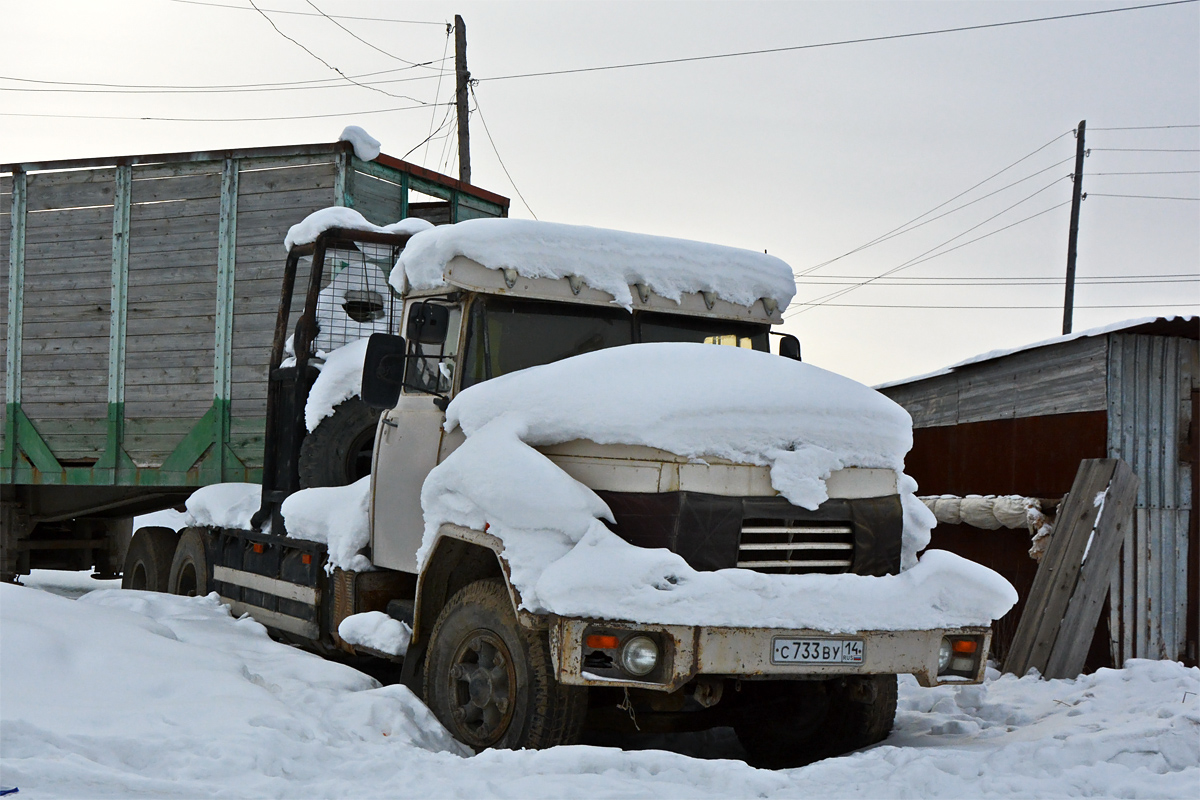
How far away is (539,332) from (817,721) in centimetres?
253

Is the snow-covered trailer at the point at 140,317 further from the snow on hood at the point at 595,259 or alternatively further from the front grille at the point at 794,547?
the front grille at the point at 794,547

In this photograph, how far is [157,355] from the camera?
11758mm

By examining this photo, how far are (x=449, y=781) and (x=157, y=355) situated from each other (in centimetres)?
870

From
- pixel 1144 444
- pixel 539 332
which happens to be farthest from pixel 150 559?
pixel 1144 444

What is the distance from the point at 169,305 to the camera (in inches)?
462

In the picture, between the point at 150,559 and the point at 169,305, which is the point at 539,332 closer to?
the point at 150,559

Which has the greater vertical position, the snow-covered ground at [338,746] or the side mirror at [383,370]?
the side mirror at [383,370]

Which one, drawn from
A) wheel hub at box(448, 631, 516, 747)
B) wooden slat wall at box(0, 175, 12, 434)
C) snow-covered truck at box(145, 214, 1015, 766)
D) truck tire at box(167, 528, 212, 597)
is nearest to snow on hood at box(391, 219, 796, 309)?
snow-covered truck at box(145, 214, 1015, 766)

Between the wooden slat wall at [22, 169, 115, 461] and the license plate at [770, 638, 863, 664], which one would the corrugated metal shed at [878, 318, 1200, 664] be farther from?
the wooden slat wall at [22, 169, 115, 461]

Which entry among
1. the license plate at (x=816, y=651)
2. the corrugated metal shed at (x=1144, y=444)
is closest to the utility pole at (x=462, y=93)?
the corrugated metal shed at (x=1144, y=444)

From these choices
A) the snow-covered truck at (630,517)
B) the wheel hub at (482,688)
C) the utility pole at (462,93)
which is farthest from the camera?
the utility pole at (462,93)

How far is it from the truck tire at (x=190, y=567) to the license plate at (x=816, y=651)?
19.9ft

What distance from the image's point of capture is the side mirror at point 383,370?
5789 mm

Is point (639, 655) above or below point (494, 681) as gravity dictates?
above
